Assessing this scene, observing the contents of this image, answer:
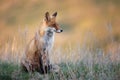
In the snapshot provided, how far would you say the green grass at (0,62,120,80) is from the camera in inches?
336

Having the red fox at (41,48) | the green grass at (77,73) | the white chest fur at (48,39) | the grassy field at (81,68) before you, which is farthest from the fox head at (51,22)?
the green grass at (77,73)

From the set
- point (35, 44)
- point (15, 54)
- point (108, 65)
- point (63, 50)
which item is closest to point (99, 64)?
point (108, 65)

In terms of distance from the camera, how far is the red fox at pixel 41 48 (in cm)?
977

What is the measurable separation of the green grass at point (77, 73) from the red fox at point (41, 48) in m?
0.36

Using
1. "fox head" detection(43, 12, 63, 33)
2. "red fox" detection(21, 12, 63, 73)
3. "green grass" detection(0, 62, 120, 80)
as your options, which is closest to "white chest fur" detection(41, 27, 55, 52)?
"red fox" detection(21, 12, 63, 73)

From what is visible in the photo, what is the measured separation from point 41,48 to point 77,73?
1.49m

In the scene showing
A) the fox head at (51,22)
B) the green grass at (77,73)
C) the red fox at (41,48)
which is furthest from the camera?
the fox head at (51,22)

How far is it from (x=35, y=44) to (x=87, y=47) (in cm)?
157

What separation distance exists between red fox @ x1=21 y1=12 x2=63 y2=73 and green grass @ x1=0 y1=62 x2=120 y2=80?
0.36 metres

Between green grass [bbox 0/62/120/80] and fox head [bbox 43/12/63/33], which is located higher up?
fox head [bbox 43/12/63/33]

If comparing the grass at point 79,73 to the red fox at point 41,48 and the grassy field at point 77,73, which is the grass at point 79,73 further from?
the red fox at point 41,48

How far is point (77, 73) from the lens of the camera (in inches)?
355

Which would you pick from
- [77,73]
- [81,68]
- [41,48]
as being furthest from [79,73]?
[41,48]

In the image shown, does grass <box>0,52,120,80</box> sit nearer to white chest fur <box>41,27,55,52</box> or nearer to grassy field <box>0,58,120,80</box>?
grassy field <box>0,58,120,80</box>
